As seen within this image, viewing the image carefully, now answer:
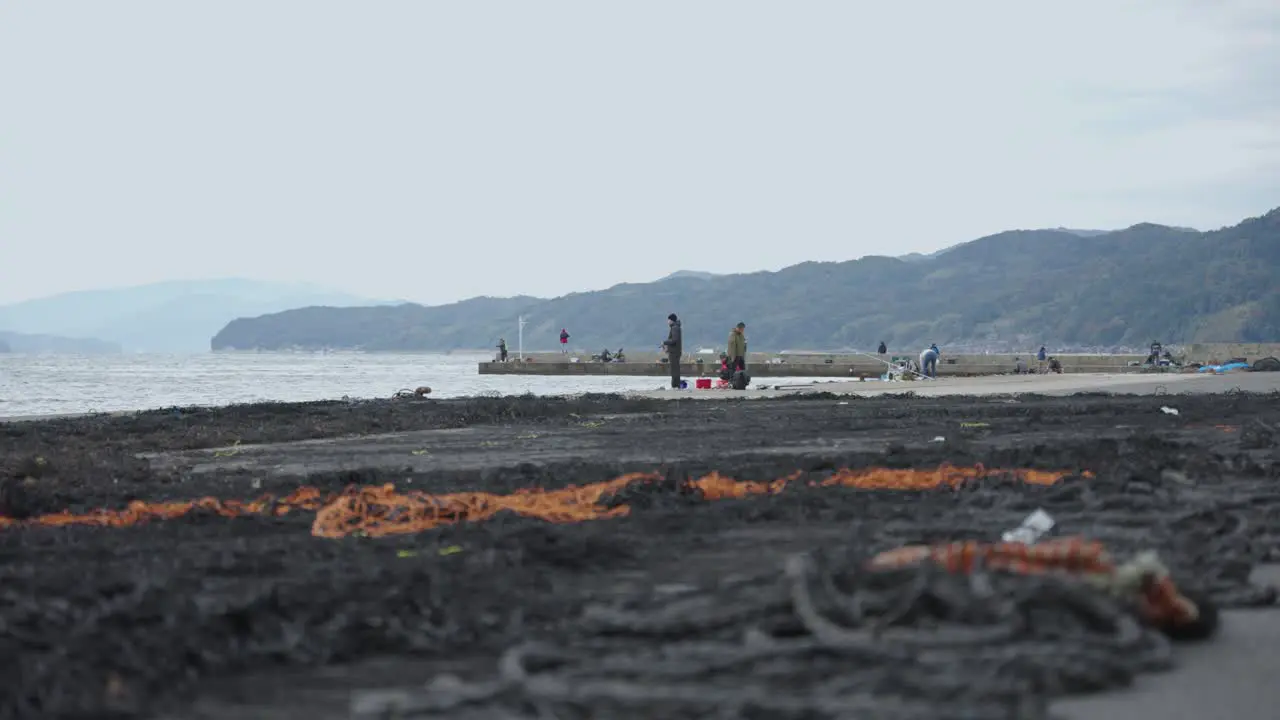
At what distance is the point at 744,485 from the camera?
818 centimetres

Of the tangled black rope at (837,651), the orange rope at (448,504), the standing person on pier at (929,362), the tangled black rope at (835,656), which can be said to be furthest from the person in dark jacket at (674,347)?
the tangled black rope at (835,656)

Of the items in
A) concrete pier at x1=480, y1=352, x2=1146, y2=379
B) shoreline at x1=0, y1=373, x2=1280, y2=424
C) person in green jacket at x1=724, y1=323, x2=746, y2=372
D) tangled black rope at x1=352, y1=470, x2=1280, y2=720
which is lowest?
concrete pier at x1=480, y1=352, x2=1146, y2=379

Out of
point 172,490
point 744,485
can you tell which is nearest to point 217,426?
point 172,490

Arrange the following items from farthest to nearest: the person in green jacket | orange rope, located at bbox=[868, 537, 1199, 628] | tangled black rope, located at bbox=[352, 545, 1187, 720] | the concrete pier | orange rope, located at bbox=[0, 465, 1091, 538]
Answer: the concrete pier, the person in green jacket, orange rope, located at bbox=[0, 465, 1091, 538], orange rope, located at bbox=[868, 537, 1199, 628], tangled black rope, located at bbox=[352, 545, 1187, 720]

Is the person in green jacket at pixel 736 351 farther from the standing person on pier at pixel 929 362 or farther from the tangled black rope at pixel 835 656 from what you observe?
the tangled black rope at pixel 835 656

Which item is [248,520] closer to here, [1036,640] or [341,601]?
[341,601]

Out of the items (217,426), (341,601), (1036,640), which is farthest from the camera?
(217,426)

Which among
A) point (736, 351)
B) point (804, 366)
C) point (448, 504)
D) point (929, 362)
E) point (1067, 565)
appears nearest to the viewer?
point (1067, 565)

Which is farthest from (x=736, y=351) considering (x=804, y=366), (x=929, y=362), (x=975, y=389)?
(x=804, y=366)

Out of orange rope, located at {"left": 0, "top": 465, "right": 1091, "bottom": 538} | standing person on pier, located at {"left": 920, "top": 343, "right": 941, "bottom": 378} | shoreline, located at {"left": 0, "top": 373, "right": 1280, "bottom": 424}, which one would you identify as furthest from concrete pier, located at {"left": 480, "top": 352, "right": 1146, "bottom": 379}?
orange rope, located at {"left": 0, "top": 465, "right": 1091, "bottom": 538}

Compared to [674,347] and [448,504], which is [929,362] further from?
[448,504]

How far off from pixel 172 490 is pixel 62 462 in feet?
7.96

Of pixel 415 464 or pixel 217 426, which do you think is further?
pixel 217 426

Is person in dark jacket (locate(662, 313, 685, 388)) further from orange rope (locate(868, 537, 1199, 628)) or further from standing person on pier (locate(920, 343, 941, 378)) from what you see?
orange rope (locate(868, 537, 1199, 628))
